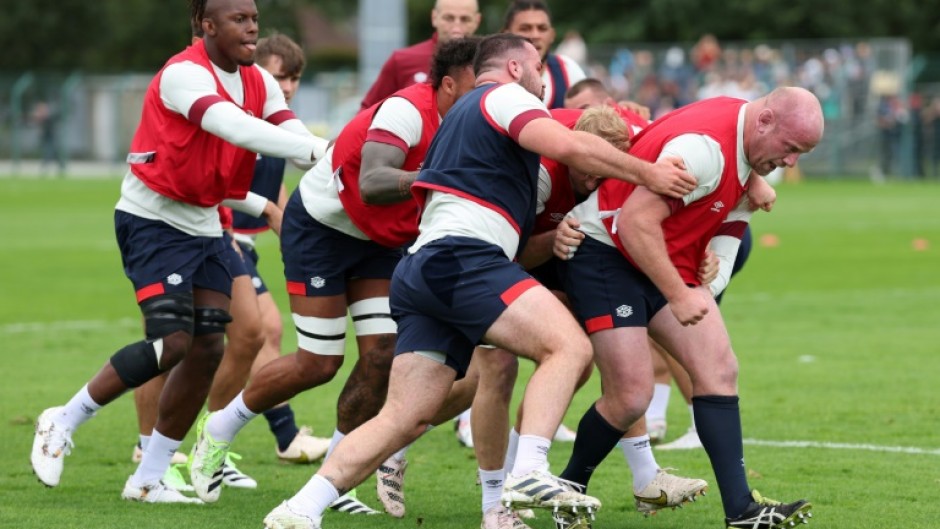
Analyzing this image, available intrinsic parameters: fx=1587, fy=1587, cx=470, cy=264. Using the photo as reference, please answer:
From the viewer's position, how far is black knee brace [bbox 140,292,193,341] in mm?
7316

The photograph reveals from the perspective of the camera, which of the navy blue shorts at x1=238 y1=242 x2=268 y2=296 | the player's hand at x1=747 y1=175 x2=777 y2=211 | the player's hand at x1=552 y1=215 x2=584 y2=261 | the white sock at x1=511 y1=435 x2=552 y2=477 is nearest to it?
the white sock at x1=511 y1=435 x2=552 y2=477

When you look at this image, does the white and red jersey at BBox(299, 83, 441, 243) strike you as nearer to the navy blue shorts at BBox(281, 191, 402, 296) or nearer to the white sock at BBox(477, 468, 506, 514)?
the navy blue shorts at BBox(281, 191, 402, 296)

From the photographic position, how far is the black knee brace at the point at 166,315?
7316 mm

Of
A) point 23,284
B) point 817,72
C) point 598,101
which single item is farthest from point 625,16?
point 598,101

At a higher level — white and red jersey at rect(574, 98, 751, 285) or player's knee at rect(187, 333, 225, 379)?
white and red jersey at rect(574, 98, 751, 285)

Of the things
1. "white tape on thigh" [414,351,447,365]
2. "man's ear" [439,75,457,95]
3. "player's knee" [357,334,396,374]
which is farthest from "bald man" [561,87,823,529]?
"player's knee" [357,334,396,374]

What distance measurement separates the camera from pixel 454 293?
19.9ft

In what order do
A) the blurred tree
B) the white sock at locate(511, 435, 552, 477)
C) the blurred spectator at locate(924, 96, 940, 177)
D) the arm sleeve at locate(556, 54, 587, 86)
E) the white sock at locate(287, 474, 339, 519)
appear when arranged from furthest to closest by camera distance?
1. the blurred tree
2. the blurred spectator at locate(924, 96, 940, 177)
3. the arm sleeve at locate(556, 54, 587, 86)
4. the white sock at locate(287, 474, 339, 519)
5. the white sock at locate(511, 435, 552, 477)

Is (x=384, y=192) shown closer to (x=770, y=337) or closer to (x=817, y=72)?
(x=770, y=337)

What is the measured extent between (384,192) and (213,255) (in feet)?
4.52

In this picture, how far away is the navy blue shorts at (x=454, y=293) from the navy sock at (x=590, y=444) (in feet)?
2.32

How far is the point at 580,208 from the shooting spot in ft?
21.8

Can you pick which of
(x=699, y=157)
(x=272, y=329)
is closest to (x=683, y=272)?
(x=699, y=157)

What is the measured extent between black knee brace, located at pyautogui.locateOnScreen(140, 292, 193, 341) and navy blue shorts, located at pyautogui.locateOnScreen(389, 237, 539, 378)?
58.4 inches
